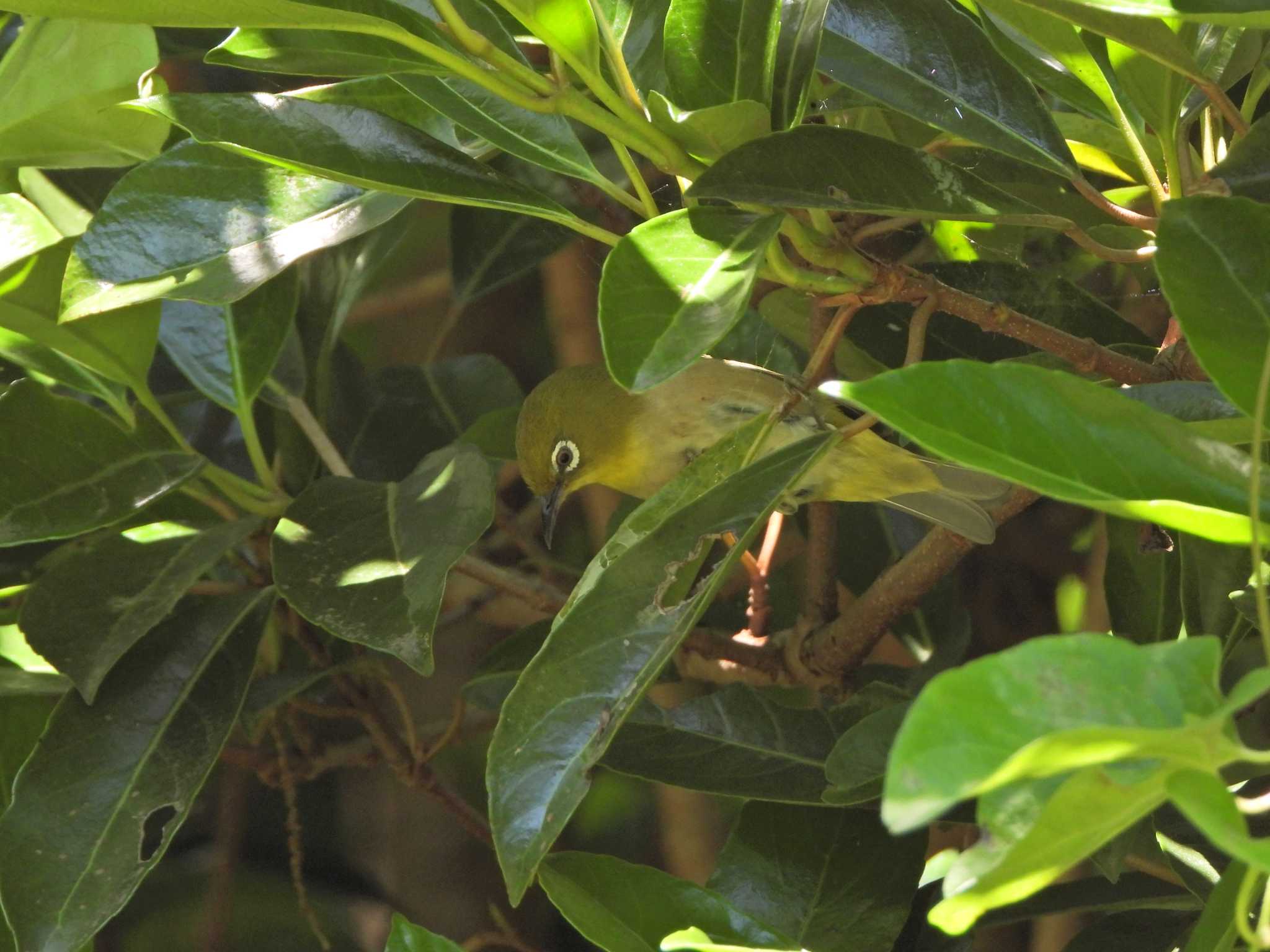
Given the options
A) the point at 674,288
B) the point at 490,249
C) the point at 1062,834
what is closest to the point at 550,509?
the point at 490,249

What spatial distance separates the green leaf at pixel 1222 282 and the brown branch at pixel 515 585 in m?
1.34

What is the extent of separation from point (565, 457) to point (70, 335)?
4.00ft

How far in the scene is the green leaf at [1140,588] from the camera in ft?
6.13

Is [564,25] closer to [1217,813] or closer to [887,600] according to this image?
[1217,813]

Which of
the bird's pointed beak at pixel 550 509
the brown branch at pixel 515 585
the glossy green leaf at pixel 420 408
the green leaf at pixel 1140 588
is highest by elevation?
the green leaf at pixel 1140 588

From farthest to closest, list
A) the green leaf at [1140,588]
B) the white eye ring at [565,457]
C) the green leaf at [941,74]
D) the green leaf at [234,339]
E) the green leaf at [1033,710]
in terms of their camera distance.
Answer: the white eye ring at [565,457] < the green leaf at [234,339] < the green leaf at [1140,588] < the green leaf at [941,74] < the green leaf at [1033,710]

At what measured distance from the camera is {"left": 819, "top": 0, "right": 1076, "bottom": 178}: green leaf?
1.57 m

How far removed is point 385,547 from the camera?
1.79m

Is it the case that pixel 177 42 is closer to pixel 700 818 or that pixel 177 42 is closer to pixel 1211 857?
pixel 700 818

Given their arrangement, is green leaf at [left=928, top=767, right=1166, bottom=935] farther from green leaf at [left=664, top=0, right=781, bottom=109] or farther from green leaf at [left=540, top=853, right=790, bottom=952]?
green leaf at [left=664, top=0, right=781, bottom=109]

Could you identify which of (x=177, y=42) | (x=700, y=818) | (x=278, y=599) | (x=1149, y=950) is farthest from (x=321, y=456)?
(x=1149, y=950)

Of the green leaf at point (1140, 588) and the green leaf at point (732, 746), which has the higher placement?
the green leaf at point (1140, 588)

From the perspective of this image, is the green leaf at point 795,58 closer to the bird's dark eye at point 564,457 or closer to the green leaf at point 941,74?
the green leaf at point 941,74

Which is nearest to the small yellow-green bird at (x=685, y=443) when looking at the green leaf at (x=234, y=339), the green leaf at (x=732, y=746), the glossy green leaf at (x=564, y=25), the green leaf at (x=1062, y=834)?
the green leaf at (x=732, y=746)
